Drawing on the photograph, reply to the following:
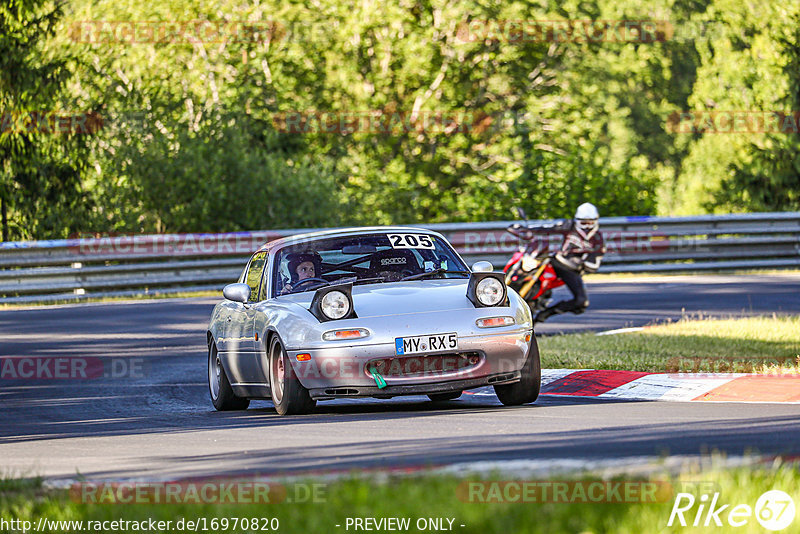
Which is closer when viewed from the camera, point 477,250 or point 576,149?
point 477,250

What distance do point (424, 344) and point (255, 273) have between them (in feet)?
8.53

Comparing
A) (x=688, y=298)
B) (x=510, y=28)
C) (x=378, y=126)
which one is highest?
(x=510, y=28)

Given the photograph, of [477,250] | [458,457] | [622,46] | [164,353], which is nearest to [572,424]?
[458,457]

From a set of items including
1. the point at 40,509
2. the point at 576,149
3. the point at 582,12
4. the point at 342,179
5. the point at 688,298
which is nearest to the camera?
the point at 40,509

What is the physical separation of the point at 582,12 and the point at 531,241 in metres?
28.3

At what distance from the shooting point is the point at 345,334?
9094mm

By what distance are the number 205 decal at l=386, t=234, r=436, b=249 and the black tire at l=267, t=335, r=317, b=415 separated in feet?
4.75

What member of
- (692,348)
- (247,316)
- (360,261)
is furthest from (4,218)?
(360,261)

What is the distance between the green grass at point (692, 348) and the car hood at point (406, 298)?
8.49ft

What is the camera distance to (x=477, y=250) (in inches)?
958

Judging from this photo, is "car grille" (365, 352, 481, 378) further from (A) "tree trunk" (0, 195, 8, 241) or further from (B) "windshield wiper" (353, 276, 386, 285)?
(A) "tree trunk" (0, 195, 8, 241)

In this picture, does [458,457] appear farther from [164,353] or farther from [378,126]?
[378,126]

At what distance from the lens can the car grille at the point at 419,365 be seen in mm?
9086

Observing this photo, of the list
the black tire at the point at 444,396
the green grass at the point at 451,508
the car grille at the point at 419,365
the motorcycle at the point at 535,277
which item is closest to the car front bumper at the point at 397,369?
the car grille at the point at 419,365
